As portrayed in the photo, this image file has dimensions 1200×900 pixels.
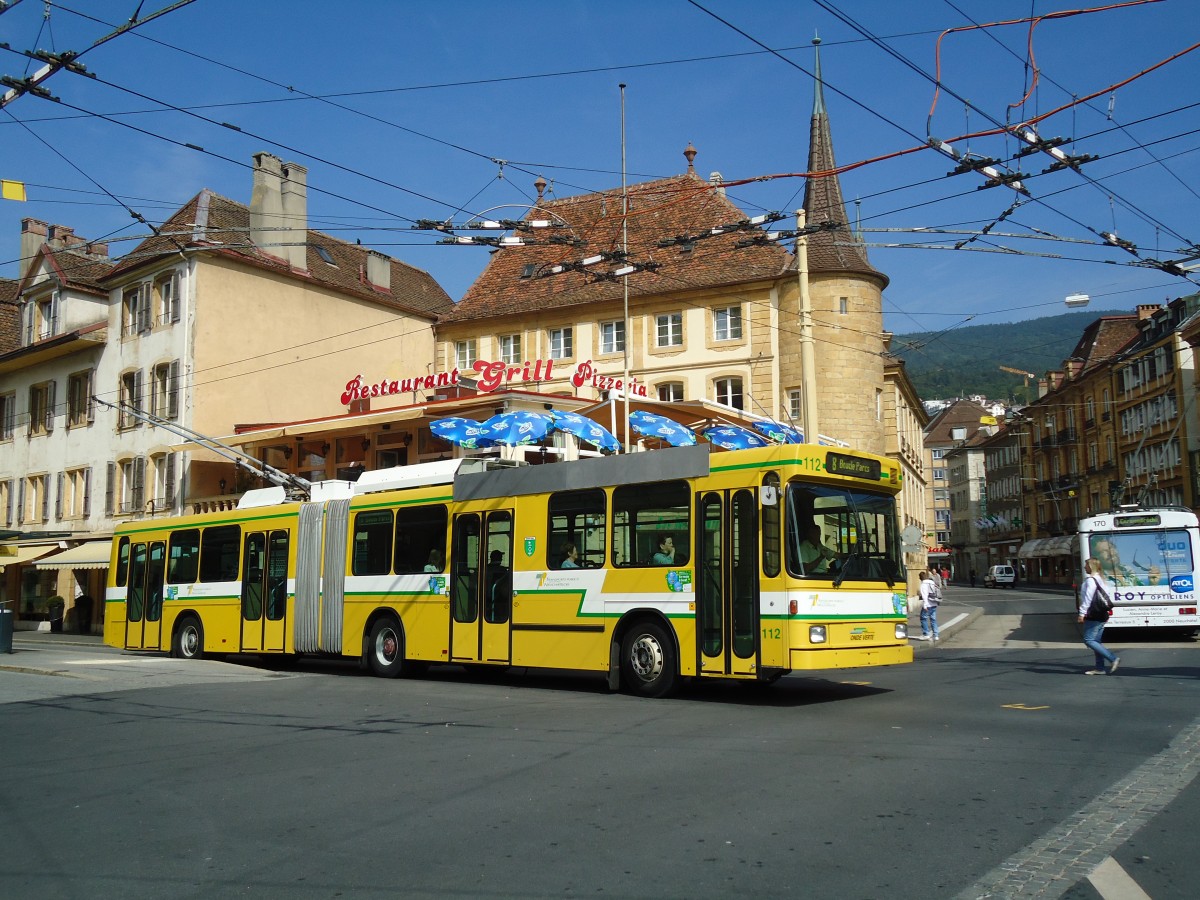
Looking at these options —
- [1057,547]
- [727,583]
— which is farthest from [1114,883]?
[1057,547]

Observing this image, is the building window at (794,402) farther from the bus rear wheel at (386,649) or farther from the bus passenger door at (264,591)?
the bus rear wheel at (386,649)

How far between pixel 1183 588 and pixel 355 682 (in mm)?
18065

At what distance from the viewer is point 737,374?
4175cm

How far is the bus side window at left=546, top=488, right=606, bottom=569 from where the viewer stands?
1471 cm

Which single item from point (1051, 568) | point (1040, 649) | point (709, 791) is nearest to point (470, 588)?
point (709, 791)

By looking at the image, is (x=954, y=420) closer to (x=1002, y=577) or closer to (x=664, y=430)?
(x=1002, y=577)

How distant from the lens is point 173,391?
1495 inches

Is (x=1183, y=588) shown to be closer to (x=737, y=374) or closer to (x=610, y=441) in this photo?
(x=610, y=441)

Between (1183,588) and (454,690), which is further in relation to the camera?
(1183,588)

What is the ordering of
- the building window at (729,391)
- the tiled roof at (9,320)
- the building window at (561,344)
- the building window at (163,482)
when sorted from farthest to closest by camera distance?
the tiled roof at (9,320)
the building window at (561,344)
the building window at (729,391)
the building window at (163,482)

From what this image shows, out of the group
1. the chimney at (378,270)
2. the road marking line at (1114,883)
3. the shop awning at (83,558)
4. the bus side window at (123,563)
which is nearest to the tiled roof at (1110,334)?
the chimney at (378,270)

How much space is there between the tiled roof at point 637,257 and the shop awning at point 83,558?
1693 cm

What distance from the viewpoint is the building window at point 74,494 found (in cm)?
4202

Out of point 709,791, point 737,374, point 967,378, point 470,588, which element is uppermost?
point 967,378
